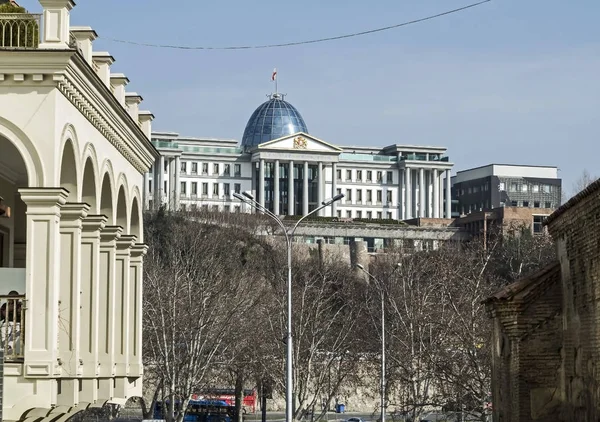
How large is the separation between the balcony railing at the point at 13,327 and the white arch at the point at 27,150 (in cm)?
162

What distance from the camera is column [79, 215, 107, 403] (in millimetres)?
23016

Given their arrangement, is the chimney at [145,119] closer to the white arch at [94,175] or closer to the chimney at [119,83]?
the chimney at [119,83]

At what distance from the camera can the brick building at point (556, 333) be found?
746 inches

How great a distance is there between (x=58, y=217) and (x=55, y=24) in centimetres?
261

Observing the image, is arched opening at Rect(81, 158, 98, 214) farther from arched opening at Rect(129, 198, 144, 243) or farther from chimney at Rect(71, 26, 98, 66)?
arched opening at Rect(129, 198, 144, 243)

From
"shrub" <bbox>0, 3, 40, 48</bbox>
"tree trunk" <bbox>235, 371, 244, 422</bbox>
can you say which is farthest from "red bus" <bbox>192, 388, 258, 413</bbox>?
"shrub" <bbox>0, 3, 40, 48</bbox>

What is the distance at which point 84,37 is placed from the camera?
73.4ft

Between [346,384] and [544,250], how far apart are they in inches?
543

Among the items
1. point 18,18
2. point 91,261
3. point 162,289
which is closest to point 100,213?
point 91,261

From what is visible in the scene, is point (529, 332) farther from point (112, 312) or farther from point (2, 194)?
point (2, 194)

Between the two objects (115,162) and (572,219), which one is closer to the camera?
(572,219)

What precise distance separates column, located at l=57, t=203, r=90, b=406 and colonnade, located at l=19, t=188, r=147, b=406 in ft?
0.05

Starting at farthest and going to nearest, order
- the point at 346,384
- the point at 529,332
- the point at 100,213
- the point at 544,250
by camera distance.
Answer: the point at 544,250, the point at 346,384, the point at 100,213, the point at 529,332

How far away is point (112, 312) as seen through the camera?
992 inches
